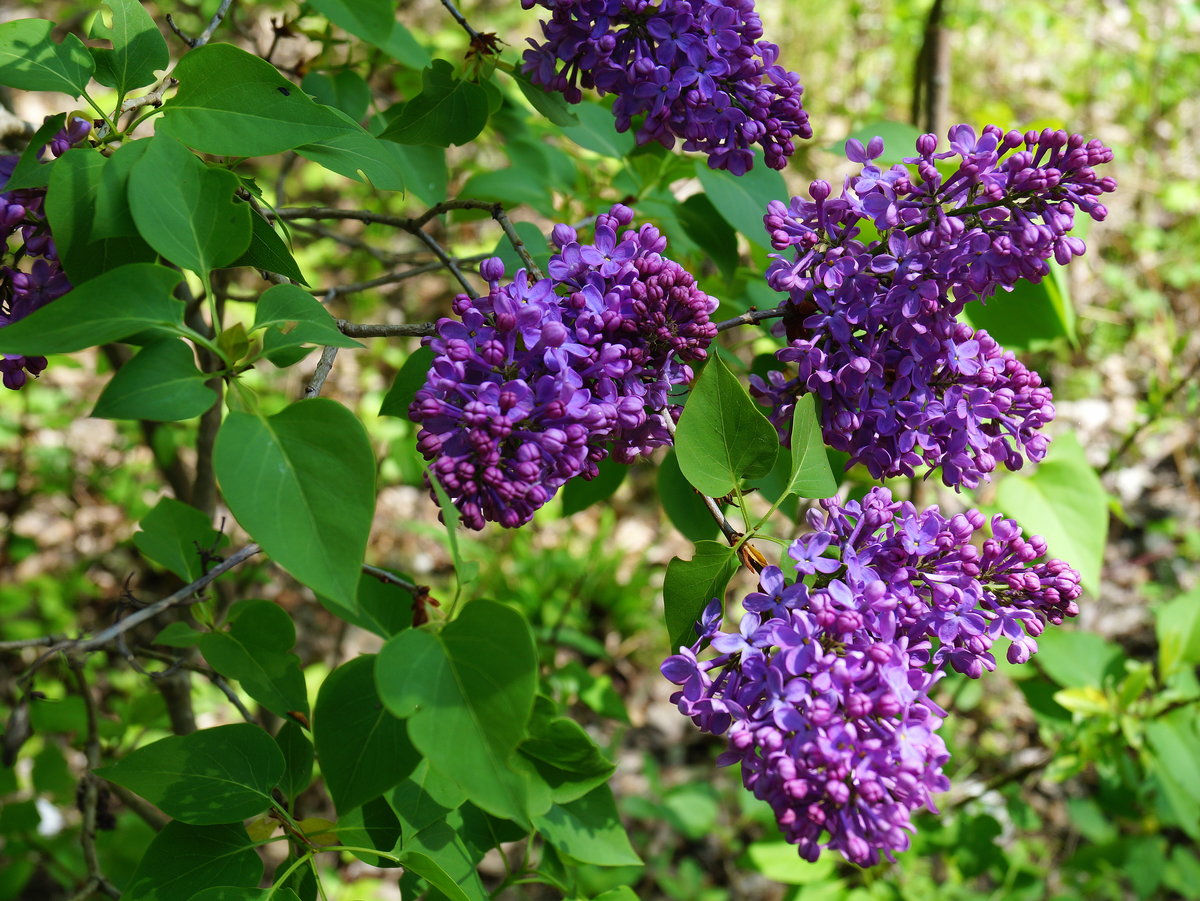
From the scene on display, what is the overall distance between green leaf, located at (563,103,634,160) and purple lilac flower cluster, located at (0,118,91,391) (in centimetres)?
112

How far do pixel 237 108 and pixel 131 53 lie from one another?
0.65 feet

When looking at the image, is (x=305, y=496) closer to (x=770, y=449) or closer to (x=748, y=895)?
(x=770, y=449)

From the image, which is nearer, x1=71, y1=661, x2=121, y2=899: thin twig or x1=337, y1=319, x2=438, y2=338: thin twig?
x1=337, y1=319, x2=438, y2=338: thin twig

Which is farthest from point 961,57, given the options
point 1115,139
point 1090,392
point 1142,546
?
point 1142,546

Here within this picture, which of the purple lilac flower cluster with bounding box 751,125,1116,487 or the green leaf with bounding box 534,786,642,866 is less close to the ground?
the purple lilac flower cluster with bounding box 751,125,1116,487

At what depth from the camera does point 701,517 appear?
1577mm

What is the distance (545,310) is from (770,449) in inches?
14.1

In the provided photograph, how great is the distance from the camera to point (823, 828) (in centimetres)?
107

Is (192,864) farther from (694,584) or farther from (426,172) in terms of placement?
(426,172)

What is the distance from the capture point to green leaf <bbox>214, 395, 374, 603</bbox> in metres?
0.92

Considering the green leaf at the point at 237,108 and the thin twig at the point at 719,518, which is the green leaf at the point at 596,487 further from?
the green leaf at the point at 237,108

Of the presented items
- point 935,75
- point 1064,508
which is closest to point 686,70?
point 1064,508

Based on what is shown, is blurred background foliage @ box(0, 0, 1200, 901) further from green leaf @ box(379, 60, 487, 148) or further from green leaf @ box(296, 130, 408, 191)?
green leaf @ box(296, 130, 408, 191)

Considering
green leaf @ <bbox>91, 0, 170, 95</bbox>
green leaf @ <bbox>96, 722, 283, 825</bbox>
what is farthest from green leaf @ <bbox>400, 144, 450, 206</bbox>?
green leaf @ <bbox>96, 722, 283, 825</bbox>
